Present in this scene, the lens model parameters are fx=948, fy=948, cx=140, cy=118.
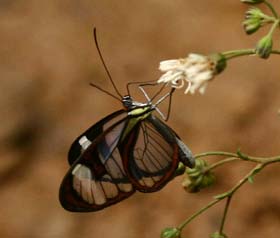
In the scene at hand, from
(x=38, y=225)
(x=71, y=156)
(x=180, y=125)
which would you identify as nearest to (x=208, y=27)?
(x=180, y=125)

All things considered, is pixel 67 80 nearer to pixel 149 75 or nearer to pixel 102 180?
pixel 149 75

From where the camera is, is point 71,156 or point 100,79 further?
point 100,79

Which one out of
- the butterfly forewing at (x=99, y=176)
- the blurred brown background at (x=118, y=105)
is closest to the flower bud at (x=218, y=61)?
the butterfly forewing at (x=99, y=176)

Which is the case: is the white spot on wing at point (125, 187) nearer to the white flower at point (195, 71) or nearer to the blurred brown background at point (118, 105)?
the white flower at point (195, 71)

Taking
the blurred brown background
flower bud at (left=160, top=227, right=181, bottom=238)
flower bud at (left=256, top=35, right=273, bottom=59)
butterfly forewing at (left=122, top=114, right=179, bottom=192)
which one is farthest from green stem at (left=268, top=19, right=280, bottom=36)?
the blurred brown background

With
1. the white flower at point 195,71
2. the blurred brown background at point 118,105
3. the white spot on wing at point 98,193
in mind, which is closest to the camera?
the white flower at point 195,71

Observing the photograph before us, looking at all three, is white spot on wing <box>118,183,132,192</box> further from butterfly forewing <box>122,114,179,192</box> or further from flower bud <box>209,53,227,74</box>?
flower bud <box>209,53,227,74</box>
